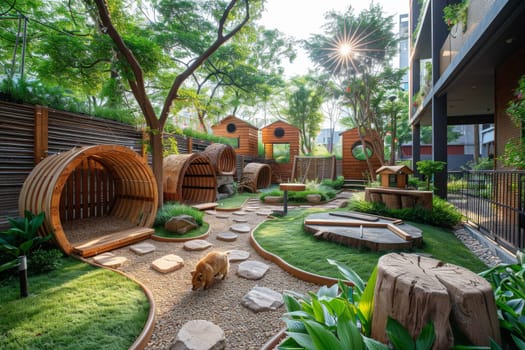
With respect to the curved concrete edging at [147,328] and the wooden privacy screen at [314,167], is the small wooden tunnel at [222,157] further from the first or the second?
the curved concrete edging at [147,328]

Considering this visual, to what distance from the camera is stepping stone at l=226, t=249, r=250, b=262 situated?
3.63 m

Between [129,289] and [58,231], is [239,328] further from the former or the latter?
[58,231]

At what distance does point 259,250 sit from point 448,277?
10.1 ft

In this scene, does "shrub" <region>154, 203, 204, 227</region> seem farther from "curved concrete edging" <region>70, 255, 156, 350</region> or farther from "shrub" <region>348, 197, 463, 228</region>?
"shrub" <region>348, 197, 463, 228</region>

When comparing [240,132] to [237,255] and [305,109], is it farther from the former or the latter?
[237,255]

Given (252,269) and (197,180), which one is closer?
(252,269)

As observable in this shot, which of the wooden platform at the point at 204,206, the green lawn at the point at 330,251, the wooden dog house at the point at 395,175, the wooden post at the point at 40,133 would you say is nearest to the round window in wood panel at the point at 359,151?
the wooden dog house at the point at 395,175

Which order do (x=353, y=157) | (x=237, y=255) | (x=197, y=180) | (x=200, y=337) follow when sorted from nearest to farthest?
(x=200, y=337) < (x=237, y=255) < (x=197, y=180) < (x=353, y=157)

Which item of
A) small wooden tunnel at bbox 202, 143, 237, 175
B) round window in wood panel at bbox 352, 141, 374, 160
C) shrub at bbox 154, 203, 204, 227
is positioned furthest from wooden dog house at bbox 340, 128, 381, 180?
shrub at bbox 154, 203, 204, 227

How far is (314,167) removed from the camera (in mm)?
14656

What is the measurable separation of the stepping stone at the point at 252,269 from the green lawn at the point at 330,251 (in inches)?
14.6

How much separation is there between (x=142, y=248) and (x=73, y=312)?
1.86 m

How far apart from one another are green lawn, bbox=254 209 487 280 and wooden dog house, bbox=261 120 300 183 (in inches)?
457

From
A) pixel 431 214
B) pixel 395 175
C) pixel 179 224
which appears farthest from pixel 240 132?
pixel 431 214
